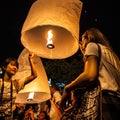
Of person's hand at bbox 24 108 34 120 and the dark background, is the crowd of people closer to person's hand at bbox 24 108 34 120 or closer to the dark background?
person's hand at bbox 24 108 34 120

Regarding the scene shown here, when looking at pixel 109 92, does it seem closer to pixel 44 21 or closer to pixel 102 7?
pixel 44 21

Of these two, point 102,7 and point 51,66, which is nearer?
point 102,7

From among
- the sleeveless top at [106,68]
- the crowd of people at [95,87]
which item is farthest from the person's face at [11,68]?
the sleeveless top at [106,68]

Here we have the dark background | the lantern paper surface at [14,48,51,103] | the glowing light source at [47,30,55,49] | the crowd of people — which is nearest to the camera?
the crowd of people

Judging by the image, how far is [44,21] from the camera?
379 cm

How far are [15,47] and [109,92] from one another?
16.0 metres

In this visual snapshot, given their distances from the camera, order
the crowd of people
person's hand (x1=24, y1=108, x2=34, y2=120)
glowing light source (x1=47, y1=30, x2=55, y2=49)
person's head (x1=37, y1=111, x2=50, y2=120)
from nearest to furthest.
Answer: the crowd of people, glowing light source (x1=47, y1=30, x2=55, y2=49), person's head (x1=37, y1=111, x2=50, y2=120), person's hand (x1=24, y1=108, x2=34, y2=120)

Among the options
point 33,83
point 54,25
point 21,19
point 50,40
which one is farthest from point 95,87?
point 21,19

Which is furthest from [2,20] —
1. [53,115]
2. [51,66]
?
[53,115]

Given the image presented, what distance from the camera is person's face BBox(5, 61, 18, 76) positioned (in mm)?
4926

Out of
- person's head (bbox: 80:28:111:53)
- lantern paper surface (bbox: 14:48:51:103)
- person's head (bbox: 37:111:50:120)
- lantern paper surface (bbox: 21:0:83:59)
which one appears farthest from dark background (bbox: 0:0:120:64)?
person's head (bbox: 80:28:111:53)

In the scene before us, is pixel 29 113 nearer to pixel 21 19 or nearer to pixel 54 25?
pixel 54 25

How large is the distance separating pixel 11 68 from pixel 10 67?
0.12 ft

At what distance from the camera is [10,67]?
496 cm
